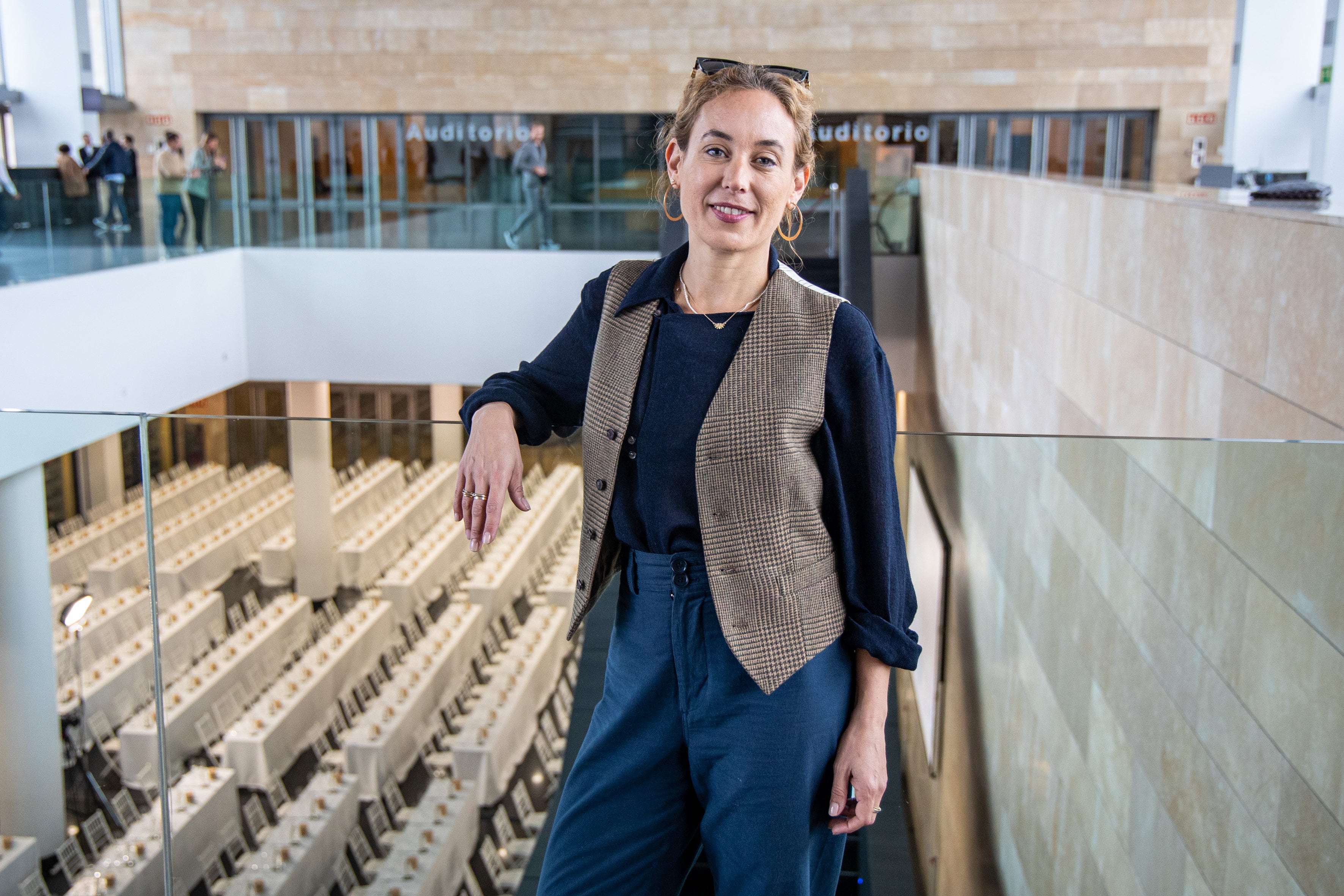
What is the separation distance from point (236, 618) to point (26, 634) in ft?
2.01

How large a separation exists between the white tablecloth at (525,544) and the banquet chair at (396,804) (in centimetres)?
48

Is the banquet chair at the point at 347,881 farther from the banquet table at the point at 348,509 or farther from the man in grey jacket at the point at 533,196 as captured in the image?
the man in grey jacket at the point at 533,196

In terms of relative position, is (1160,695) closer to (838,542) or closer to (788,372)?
(838,542)

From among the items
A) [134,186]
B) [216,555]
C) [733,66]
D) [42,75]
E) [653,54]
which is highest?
[653,54]

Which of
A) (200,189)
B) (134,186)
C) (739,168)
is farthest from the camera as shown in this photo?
(200,189)

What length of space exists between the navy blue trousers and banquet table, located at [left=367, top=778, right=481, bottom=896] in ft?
2.58

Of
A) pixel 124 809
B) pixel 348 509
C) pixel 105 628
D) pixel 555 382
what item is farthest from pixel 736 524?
pixel 124 809

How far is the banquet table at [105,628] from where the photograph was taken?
272 cm

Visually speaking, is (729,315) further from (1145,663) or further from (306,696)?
(306,696)

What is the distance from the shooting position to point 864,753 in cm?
185

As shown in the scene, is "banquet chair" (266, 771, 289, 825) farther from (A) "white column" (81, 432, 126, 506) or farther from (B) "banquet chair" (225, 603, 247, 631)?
(A) "white column" (81, 432, 126, 506)

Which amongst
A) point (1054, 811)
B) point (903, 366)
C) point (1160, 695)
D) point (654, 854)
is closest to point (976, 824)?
point (1054, 811)

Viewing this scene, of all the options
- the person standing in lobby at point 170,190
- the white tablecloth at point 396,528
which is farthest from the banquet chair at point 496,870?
the person standing in lobby at point 170,190

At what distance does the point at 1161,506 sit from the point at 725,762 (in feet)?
3.88
